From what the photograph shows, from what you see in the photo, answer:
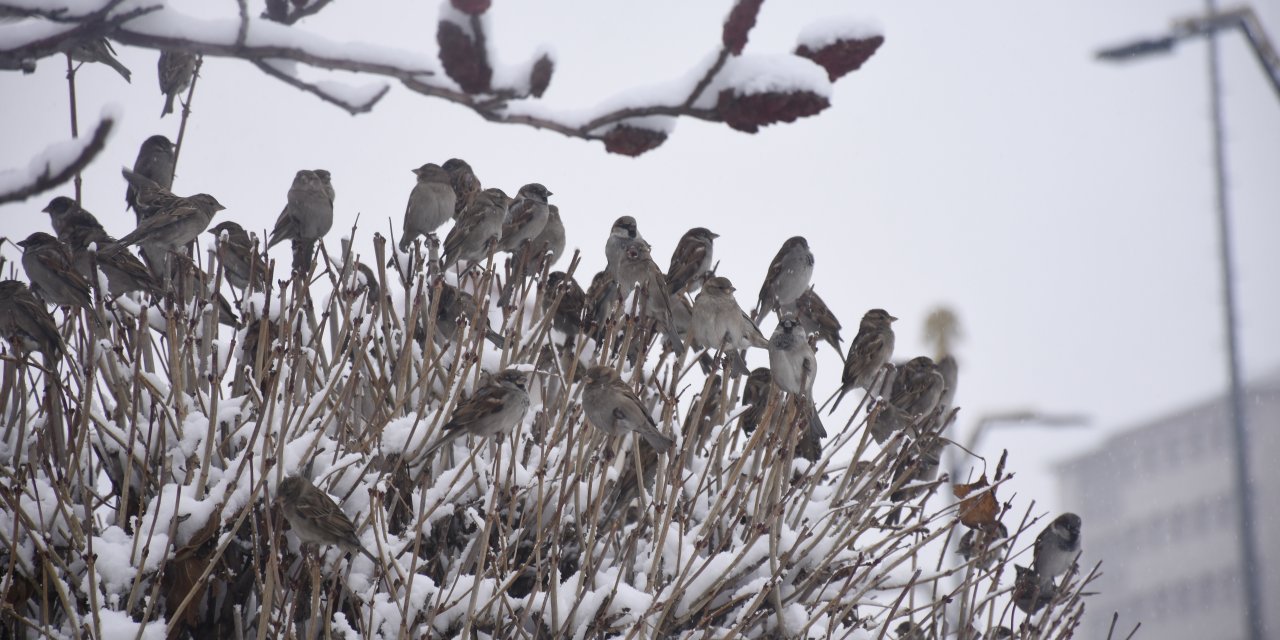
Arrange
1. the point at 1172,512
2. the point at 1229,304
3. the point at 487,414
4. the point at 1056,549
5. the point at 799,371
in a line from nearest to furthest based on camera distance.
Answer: the point at 487,414 < the point at 799,371 < the point at 1056,549 < the point at 1229,304 < the point at 1172,512

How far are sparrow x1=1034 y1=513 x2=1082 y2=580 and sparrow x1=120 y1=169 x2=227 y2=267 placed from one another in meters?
3.79

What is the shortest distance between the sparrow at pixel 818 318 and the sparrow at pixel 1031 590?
61.8 inches

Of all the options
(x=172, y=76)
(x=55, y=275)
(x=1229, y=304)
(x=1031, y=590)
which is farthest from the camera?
(x=1229, y=304)

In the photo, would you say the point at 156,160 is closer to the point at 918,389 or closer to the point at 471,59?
the point at 918,389

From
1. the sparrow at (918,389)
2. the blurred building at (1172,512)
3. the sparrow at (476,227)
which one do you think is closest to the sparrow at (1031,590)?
the sparrow at (918,389)

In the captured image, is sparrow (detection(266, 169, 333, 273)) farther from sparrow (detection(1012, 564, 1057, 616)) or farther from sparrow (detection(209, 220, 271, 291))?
sparrow (detection(1012, 564, 1057, 616))

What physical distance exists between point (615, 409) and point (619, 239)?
200 cm

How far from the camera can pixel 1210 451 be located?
155 feet

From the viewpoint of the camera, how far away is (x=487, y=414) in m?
3.80

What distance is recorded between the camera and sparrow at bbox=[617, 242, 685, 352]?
5215 millimetres

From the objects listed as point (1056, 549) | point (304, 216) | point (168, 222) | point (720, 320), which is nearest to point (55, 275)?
point (168, 222)

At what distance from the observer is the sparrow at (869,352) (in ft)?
18.0

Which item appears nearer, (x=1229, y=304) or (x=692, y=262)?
(x=692, y=262)

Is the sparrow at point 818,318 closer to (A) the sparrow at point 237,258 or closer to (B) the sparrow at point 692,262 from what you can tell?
(B) the sparrow at point 692,262
